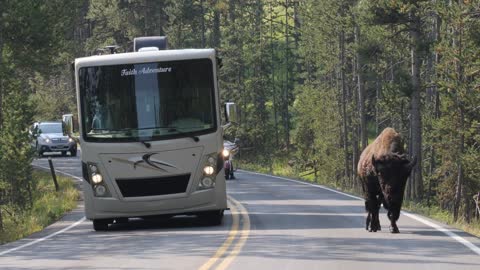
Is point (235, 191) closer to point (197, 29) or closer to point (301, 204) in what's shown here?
point (301, 204)

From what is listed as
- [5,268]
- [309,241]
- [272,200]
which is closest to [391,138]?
[309,241]

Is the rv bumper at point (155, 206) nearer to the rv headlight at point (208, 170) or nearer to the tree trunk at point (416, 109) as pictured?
the rv headlight at point (208, 170)

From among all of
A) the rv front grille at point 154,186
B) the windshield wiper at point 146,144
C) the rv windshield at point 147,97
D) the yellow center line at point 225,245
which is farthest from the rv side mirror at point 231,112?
the yellow center line at point 225,245

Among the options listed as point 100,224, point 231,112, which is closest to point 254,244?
point 231,112

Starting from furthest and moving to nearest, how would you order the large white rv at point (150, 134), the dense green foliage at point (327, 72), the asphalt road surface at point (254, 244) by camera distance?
the dense green foliage at point (327, 72), the large white rv at point (150, 134), the asphalt road surface at point (254, 244)

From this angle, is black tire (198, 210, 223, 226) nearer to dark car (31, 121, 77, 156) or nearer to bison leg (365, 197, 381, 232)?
bison leg (365, 197, 381, 232)

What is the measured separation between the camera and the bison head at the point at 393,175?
16719 millimetres

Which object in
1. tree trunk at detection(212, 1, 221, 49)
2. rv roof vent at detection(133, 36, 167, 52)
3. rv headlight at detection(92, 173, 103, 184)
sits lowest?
rv headlight at detection(92, 173, 103, 184)

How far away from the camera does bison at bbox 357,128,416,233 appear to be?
16734mm

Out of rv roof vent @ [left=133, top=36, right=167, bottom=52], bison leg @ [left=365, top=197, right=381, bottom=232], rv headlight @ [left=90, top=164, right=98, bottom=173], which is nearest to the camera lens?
bison leg @ [left=365, top=197, right=381, bottom=232]

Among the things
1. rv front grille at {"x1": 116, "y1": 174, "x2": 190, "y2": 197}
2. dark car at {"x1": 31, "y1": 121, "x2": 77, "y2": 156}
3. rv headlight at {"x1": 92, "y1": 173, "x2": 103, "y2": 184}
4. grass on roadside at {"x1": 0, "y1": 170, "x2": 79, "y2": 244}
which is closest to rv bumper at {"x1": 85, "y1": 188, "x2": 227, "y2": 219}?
rv front grille at {"x1": 116, "y1": 174, "x2": 190, "y2": 197}

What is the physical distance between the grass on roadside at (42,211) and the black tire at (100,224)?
1.74m

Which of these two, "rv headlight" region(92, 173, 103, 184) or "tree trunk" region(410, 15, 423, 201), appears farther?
"tree trunk" region(410, 15, 423, 201)

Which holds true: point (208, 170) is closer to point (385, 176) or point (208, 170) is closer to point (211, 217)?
point (211, 217)
